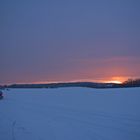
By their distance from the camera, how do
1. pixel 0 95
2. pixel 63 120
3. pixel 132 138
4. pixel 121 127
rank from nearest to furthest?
pixel 132 138, pixel 121 127, pixel 63 120, pixel 0 95

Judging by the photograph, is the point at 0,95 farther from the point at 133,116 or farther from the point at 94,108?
the point at 133,116

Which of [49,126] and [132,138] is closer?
[132,138]

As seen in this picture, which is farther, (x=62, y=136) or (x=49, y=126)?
(x=49, y=126)

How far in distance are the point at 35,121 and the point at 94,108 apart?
4.84m

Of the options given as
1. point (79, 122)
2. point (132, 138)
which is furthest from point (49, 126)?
point (132, 138)

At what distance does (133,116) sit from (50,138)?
484cm

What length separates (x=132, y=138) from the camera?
11.3 meters

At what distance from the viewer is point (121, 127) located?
13.5 meters

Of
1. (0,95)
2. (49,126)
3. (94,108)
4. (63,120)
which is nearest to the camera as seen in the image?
(49,126)

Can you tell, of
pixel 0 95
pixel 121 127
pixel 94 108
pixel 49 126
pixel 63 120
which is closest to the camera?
pixel 121 127

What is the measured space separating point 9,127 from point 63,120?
275 cm

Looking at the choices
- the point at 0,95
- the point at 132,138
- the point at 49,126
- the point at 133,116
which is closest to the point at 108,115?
the point at 133,116

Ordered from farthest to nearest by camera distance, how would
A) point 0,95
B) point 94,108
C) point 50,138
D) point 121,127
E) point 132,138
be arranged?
point 0,95, point 94,108, point 121,127, point 50,138, point 132,138

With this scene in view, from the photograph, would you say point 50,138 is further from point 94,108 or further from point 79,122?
point 94,108
